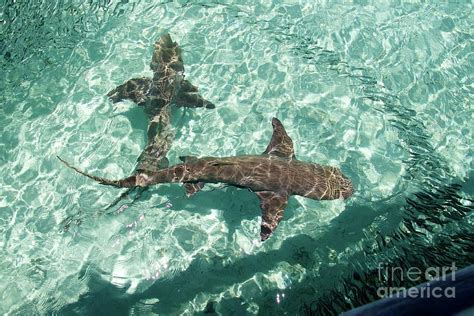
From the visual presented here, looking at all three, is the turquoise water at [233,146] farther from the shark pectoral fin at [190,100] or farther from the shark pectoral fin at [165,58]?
the shark pectoral fin at [165,58]

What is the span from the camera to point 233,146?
952cm

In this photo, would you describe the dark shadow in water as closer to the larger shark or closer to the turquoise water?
the turquoise water

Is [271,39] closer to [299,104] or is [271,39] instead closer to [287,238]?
[299,104]

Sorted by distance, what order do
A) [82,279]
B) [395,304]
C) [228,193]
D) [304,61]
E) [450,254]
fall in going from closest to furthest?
[395,304] < [450,254] < [82,279] < [228,193] < [304,61]

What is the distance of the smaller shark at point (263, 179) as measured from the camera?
25.7 ft

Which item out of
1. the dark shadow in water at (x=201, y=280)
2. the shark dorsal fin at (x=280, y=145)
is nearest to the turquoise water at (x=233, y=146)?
the dark shadow in water at (x=201, y=280)

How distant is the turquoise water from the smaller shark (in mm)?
851

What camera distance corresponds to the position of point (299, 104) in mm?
10203

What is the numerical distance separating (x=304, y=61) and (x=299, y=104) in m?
1.49

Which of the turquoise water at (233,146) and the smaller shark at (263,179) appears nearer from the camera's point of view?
the smaller shark at (263,179)

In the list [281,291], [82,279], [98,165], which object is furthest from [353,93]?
[82,279]

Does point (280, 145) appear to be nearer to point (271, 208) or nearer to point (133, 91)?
point (271, 208)

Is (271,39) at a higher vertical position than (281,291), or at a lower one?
higher

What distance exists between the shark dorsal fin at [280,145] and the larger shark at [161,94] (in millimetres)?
1889
